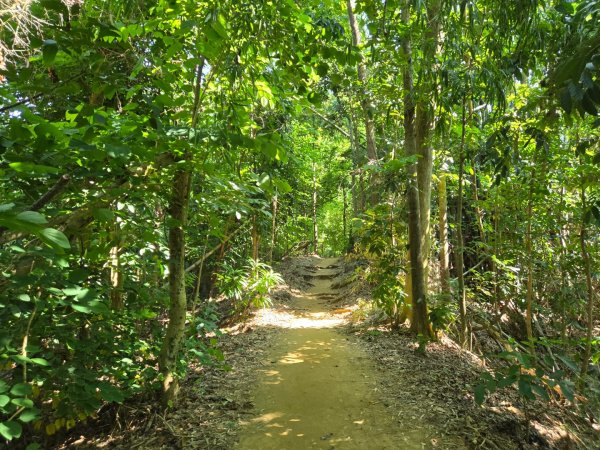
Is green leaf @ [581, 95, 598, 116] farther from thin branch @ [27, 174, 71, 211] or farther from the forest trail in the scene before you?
the forest trail

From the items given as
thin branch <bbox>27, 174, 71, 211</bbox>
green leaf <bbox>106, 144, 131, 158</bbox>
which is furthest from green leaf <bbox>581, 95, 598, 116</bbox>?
thin branch <bbox>27, 174, 71, 211</bbox>

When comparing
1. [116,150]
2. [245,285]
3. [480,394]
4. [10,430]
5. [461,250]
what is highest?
[116,150]

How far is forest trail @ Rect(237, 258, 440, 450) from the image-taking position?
3.33 meters

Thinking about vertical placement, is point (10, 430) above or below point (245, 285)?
below

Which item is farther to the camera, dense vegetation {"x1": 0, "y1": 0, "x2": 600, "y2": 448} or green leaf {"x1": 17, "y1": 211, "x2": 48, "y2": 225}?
dense vegetation {"x1": 0, "y1": 0, "x2": 600, "y2": 448}

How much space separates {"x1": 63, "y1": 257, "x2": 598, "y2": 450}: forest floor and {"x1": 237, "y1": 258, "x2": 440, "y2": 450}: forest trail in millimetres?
11

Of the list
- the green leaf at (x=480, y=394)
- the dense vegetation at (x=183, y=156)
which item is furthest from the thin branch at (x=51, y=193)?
the green leaf at (x=480, y=394)

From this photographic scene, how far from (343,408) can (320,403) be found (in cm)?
27

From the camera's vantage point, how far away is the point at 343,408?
3.93m

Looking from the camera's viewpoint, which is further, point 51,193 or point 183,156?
point 183,156

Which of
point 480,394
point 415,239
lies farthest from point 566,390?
point 415,239

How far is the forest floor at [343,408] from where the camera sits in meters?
3.32

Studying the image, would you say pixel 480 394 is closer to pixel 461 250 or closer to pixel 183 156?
pixel 461 250

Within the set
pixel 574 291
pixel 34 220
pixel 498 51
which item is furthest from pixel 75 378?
pixel 574 291
